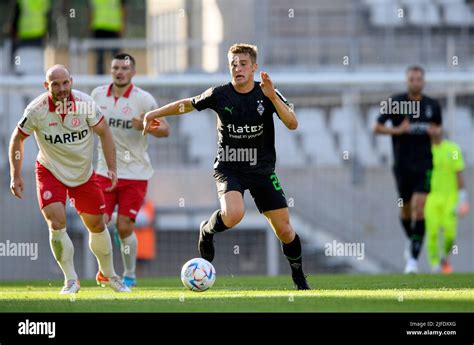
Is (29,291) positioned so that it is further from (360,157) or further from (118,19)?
(118,19)

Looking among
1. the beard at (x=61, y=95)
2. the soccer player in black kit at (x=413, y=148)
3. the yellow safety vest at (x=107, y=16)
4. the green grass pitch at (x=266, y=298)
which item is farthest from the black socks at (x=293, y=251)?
the yellow safety vest at (x=107, y=16)

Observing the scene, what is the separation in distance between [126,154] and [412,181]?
404cm

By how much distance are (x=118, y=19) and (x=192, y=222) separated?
4.36 metres

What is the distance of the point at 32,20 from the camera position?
934 inches

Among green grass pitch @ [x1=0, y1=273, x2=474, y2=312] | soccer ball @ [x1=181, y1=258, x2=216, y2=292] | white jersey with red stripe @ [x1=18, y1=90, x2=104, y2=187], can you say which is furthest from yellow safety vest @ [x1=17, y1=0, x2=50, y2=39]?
soccer ball @ [x1=181, y1=258, x2=216, y2=292]

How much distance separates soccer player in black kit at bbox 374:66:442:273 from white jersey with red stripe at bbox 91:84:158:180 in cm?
350

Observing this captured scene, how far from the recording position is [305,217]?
21703 mm

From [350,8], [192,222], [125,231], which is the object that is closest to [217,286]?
[125,231]

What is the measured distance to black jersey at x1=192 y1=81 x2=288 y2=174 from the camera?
472 inches

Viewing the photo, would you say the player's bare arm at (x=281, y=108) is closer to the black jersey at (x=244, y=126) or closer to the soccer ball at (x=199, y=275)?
the black jersey at (x=244, y=126)

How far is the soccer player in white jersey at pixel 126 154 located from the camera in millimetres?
14648

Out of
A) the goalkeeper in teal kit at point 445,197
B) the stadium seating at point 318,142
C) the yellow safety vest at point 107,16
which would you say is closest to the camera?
the goalkeeper in teal kit at point 445,197

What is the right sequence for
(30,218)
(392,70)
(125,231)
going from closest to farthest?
(125,231) → (30,218) → (392,70)

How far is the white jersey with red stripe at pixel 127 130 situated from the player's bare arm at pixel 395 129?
3396mm
